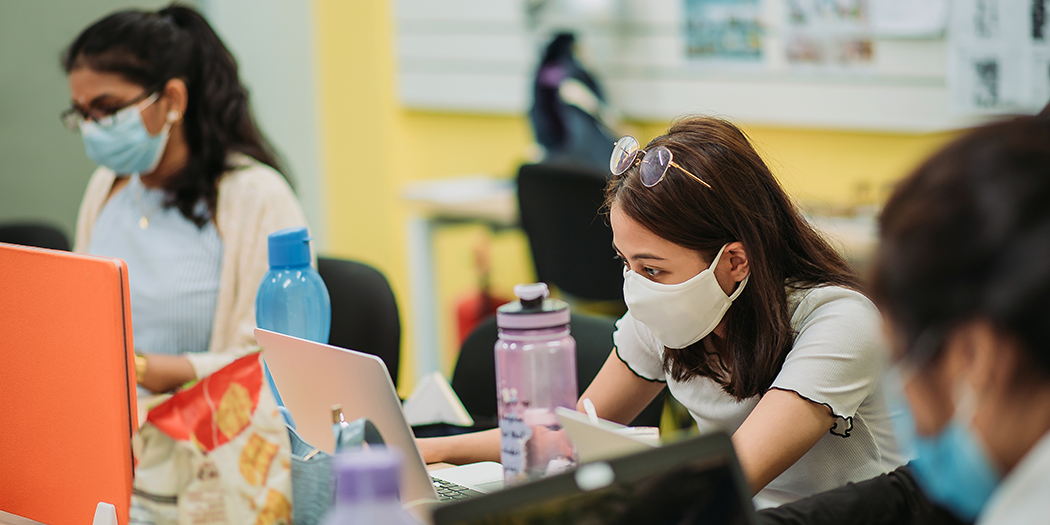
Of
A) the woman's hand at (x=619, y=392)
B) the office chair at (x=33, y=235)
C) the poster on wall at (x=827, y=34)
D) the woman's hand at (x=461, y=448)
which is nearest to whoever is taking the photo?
the woman's hand at (x=461, y=448)

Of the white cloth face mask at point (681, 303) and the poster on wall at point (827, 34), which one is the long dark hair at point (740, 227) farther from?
the poster on wall at point (827, 34)

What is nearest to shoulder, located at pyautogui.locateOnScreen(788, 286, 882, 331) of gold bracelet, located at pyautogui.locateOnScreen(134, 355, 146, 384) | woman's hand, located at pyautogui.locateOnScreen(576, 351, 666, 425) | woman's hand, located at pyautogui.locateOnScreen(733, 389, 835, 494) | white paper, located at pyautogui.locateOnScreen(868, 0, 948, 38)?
woman's hand, located at pyautogui.locateOnScreen(733, 389, 835, 494)

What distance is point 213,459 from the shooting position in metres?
0.89

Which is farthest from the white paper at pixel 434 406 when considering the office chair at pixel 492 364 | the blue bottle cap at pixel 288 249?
the blue bottle cap at pixel 288 249

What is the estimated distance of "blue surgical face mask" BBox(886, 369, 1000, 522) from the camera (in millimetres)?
640

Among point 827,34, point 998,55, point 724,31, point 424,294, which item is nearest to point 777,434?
point 998,55

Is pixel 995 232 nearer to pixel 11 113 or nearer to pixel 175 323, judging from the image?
pixel 175 323

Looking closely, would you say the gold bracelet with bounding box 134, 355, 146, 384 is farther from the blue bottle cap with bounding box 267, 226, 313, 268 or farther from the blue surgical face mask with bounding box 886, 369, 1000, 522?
the blue surgical face mask with bounding box 886, 369, 1000, 522

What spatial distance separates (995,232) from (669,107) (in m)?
2.64

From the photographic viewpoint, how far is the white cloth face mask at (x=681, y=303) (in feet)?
3.97

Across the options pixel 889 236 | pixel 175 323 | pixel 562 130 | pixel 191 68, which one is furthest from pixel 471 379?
pixel 562 130

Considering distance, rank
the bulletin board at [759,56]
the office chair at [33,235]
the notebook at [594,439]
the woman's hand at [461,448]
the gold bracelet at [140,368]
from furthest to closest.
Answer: the bulletin board at [759,56]
the office chair at [33,235]
the gold bracelet at [140,368]
the woman's hand at [461,448]
the notebook at [594,439]

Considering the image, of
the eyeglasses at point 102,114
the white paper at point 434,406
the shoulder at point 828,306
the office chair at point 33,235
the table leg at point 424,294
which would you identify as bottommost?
the table leg at point 424,294

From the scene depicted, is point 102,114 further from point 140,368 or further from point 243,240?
point 140,368
